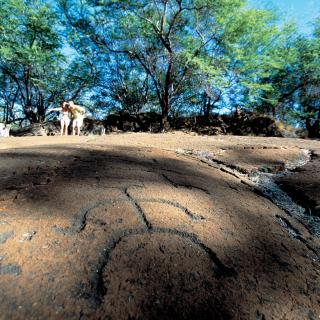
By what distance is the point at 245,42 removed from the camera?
14.0 meters

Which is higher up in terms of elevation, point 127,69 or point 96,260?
point 127,69

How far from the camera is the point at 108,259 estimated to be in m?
0.67

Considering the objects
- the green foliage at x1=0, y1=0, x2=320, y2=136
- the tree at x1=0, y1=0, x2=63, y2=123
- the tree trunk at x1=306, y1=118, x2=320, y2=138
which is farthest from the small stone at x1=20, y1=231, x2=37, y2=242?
the tree trunk at x1=306, y1=118, x2=320, y2=138

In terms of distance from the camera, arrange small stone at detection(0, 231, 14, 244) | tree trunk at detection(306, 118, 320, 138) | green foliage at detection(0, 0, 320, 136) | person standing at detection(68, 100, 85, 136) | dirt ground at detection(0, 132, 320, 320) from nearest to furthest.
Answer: dirt ground at detection(0, 132, 320, 320) < small stone at detection(0, 231, 14, 244) < person standing at detection(68, 100, 85, 136) < green foliage at detection(0, 0, 320, 136) < tree trunk at detection(306, 118, 320, 138)

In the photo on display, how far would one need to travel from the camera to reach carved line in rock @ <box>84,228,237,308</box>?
22.7 inches

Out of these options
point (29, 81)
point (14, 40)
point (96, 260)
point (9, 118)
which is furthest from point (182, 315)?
point (9, 118)

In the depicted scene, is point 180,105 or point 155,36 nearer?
point 155,36

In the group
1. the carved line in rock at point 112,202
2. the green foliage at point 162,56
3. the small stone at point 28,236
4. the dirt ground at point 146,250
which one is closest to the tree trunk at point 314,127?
the green foliage at point 162,56

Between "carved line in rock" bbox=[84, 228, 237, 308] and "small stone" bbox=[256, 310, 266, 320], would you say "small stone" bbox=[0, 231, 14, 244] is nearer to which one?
"carved line in rock" bbox=[84, 228, 237, 308]

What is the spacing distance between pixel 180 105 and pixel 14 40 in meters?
9.61

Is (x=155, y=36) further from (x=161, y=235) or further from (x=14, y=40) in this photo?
(x=161, y=235)

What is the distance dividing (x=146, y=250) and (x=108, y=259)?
0.31 ft

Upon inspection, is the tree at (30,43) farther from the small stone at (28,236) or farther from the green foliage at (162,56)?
the small stone at (28,236)

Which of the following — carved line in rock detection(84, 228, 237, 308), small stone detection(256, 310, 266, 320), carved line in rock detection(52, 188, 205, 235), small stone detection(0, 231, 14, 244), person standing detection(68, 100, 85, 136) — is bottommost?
small stone detection(256, 310, 266, 320)
